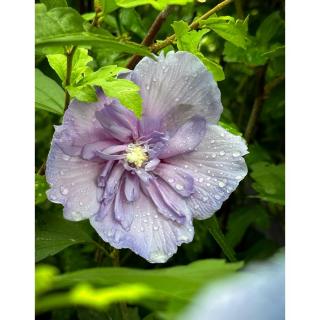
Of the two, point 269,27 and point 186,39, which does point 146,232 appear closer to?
point 186,39

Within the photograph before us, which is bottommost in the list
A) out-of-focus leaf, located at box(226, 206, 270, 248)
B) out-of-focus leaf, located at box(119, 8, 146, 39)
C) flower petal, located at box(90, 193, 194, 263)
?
out-of-focus leaf, located at box(226, 206, 270, 248)

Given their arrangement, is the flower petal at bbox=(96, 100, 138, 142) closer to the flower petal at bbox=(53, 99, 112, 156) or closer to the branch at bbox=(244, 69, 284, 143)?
the flower petal at bbox=(53, 99, 112, 156)

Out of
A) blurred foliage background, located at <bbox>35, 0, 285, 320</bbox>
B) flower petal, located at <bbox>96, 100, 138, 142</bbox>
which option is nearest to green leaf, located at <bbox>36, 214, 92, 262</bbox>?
blurred foliage background, located at <bbox>35, 0, 285, 320</bbox>

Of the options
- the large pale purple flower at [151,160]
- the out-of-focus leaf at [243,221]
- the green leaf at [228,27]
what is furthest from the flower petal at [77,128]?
the out-of-focus leaf at [243,221]

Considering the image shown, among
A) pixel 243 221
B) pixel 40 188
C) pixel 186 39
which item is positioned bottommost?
pixel 243 221

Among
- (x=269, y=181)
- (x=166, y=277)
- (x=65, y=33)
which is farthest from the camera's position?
(x=269, y=181)

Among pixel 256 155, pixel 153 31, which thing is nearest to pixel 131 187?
pixel 153 31
